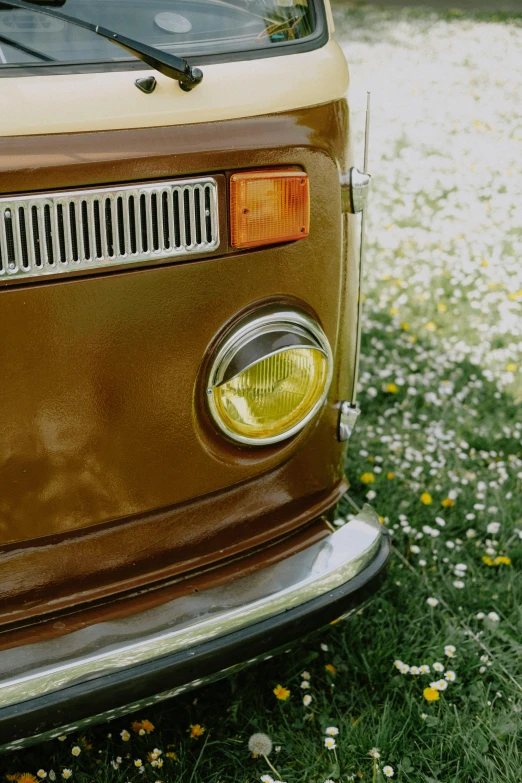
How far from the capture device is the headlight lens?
5.48ft

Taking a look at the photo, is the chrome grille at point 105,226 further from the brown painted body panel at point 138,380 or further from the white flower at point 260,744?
the white flower at point 260,744

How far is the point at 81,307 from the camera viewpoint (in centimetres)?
151

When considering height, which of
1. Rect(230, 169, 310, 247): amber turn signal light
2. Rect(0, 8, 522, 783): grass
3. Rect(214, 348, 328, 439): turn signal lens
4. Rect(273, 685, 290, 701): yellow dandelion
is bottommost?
Rect(0, 8, 522, 783): grass

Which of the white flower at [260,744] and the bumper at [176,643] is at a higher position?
the bumper at [176,643]

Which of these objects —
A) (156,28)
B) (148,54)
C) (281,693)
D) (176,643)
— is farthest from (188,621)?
(156,28)

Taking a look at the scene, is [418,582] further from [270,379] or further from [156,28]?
[156,28]

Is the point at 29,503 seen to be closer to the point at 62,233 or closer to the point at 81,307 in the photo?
the point at 81,307

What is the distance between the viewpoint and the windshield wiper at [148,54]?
1.50 meters

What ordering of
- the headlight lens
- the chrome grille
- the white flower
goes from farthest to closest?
the white flower → the headlight lens → the chrome grille

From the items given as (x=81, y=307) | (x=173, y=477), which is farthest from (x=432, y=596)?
(x=81, y=307)

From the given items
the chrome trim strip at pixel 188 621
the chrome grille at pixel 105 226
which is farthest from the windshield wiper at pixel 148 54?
the chrome trim strip at pixel 188 621

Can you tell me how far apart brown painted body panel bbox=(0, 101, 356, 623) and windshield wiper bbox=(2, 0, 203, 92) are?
0.32 feet

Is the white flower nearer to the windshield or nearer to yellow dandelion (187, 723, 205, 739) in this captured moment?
yellow dandelion (187, 723, 205, 739)

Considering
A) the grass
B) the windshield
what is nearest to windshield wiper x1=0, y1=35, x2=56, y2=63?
the windshield
